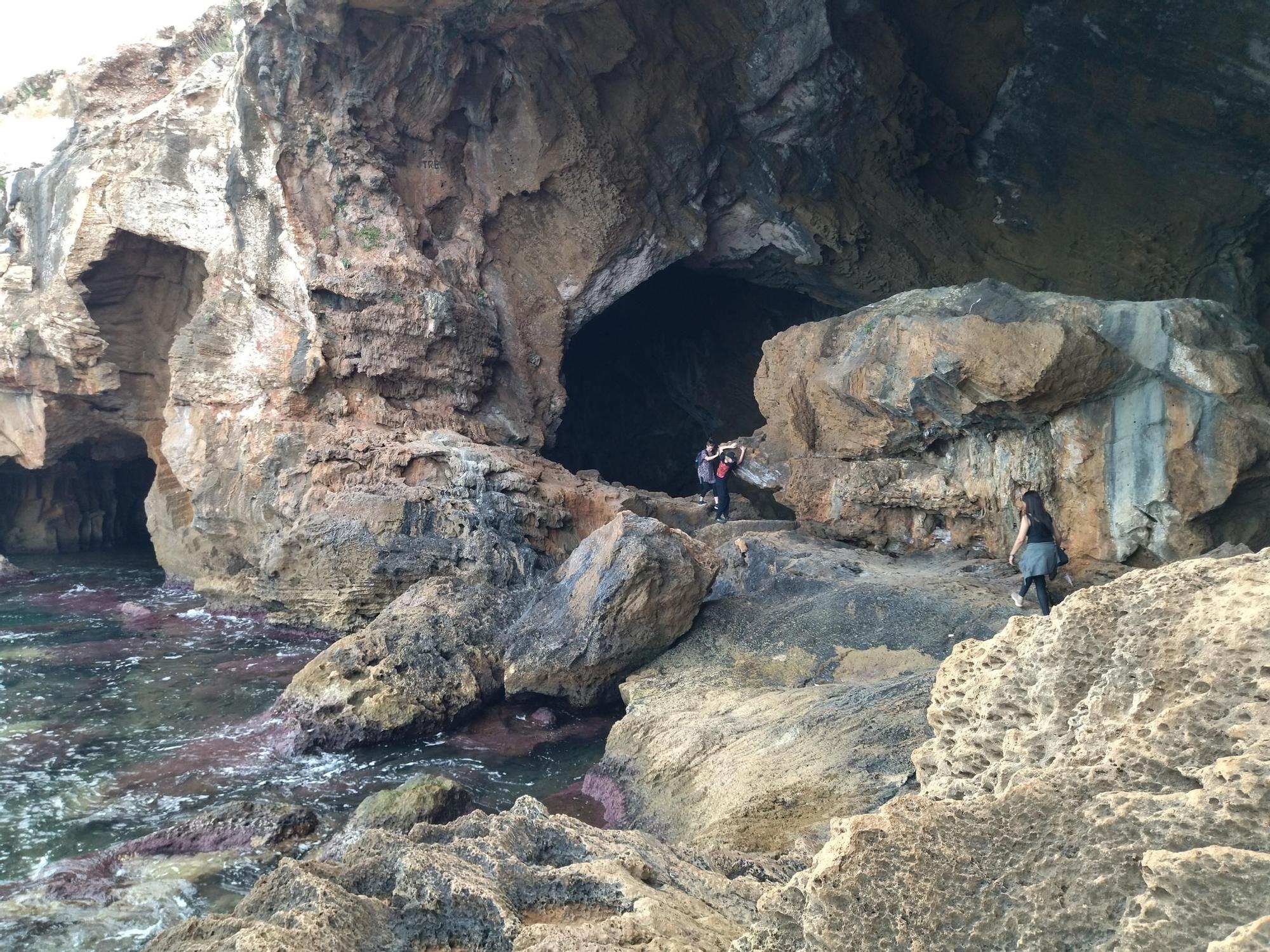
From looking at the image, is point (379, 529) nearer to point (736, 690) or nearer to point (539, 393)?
point (539, 393)

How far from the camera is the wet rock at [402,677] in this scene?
28.2 ft

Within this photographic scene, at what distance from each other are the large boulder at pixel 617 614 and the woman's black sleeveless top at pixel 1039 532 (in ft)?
8.94

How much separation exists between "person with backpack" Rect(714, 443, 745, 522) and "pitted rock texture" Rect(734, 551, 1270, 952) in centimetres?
937

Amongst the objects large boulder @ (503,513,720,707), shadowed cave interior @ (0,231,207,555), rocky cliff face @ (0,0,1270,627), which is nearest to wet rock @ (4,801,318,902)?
large boulder @ (503,513,720,707)

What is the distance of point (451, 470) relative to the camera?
12.2 m

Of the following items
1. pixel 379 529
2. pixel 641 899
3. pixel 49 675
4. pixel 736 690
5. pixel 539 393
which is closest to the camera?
pixel 641 899

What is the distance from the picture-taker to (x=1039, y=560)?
26.3 feet

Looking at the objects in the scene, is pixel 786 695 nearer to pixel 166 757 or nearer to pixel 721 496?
pixel 166 757

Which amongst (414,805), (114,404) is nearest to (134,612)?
(114,404)

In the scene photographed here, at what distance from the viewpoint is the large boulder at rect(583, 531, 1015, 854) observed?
18.9ft

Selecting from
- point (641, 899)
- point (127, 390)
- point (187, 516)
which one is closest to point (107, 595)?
point (187, 516)

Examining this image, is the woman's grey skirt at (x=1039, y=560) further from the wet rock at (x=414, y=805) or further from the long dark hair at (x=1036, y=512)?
the wet rock at (x=414, y=805)

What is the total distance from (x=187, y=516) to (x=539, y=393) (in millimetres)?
6398

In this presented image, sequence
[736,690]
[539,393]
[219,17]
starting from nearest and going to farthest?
[736,690], [539,393], [219,17]
